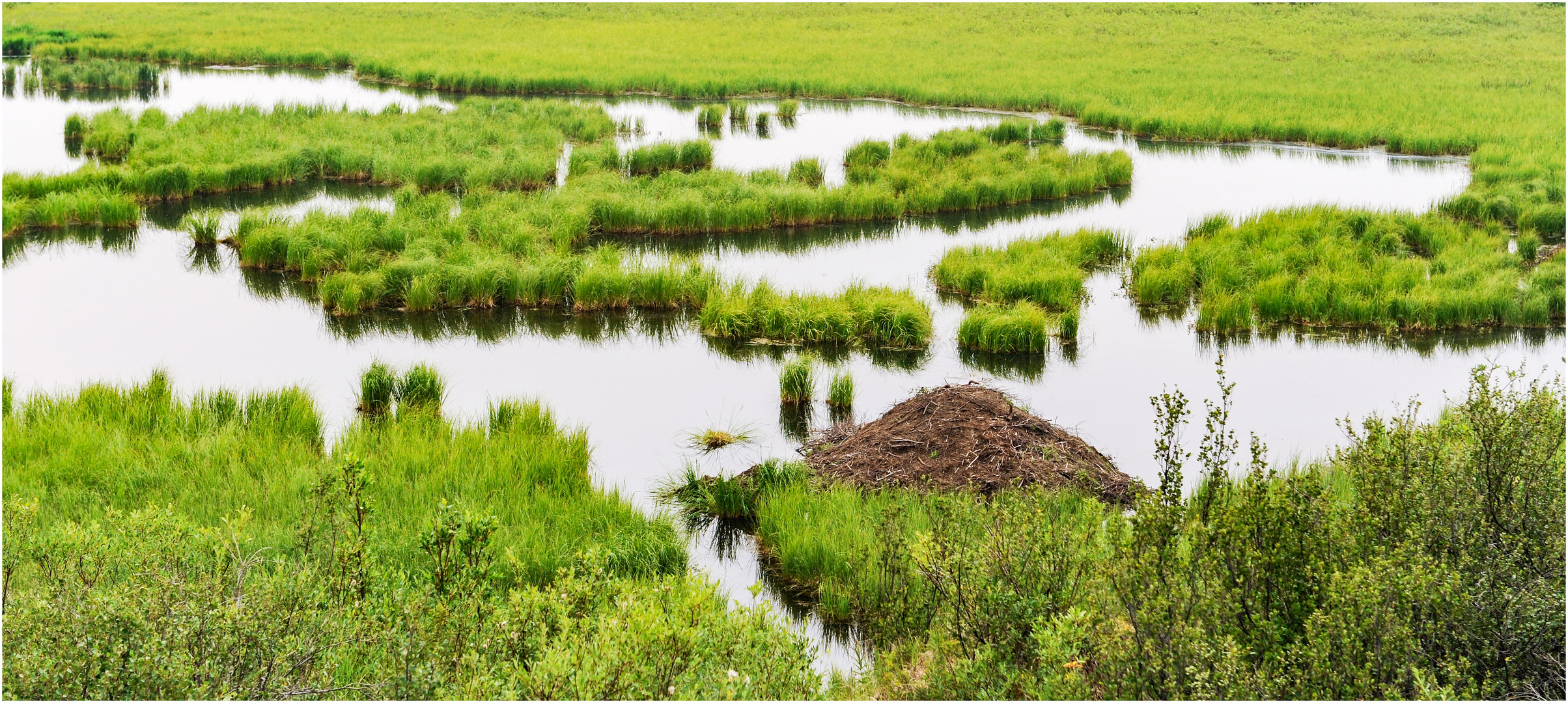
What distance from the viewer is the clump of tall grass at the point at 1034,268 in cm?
1378

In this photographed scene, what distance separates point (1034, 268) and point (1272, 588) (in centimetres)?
999

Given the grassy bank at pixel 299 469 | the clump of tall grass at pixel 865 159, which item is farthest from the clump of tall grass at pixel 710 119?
the grassy bank at pixel 299 469

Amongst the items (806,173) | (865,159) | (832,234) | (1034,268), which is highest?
(865,159)

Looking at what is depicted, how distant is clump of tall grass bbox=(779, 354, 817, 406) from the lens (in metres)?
10.5

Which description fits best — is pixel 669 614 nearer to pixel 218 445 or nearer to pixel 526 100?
pixel 218 445

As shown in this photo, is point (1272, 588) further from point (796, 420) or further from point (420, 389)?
point (420, 389)

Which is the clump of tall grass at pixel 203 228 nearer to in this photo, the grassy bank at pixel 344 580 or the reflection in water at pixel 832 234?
the reflection in water at pixel 832 234

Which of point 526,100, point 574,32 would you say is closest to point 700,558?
point 526,100

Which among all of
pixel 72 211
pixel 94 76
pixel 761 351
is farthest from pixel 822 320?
pixel 94 76

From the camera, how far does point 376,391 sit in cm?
993

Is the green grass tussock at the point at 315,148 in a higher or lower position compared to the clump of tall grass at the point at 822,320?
higher

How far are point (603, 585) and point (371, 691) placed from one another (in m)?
1.35

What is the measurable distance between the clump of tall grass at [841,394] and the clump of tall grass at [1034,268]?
3930 mm

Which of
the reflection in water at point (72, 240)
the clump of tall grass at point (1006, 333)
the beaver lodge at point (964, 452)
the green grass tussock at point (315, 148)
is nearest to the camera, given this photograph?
the beaver lodge at point (964, 452)
